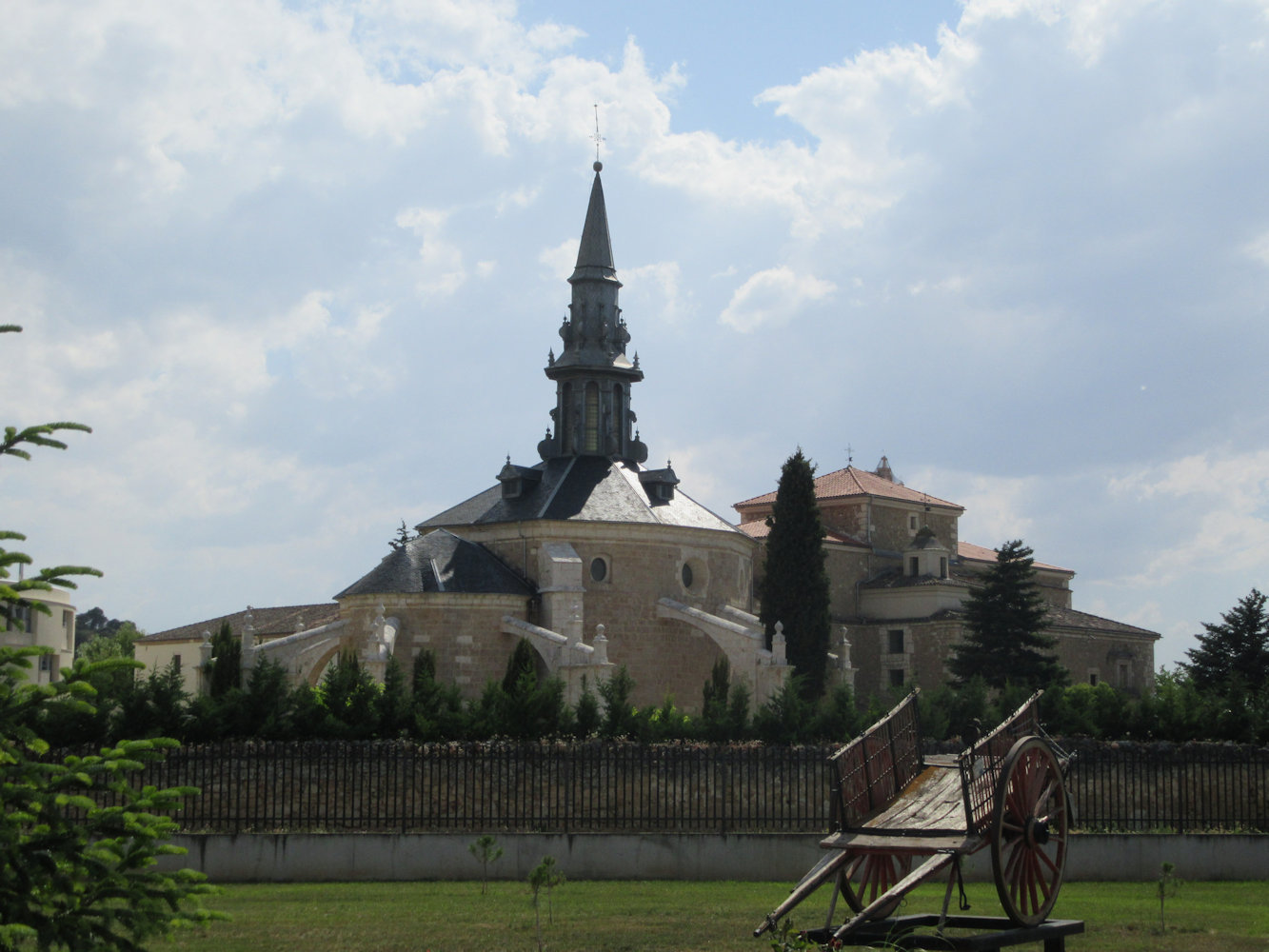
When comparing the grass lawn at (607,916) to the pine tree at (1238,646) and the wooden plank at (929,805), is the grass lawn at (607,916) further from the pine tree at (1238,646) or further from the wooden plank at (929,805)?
the pine tree at (1238,646)

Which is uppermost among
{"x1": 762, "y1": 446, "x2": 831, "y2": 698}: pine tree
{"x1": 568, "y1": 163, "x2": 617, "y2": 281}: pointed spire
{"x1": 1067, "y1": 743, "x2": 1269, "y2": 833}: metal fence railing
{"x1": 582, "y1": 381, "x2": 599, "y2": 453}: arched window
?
{"x1": 568, "y1": 163, "x2": 617, "y2": 281}: pointed spire

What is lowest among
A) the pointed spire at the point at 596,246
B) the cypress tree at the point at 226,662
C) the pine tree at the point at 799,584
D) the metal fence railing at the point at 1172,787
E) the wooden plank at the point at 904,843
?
the metal fence railing at the point at 1172,787

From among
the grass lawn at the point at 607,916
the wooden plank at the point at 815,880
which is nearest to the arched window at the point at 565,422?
the grass lawn at the point at 607,916

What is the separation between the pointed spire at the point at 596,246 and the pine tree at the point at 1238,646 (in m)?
21.8

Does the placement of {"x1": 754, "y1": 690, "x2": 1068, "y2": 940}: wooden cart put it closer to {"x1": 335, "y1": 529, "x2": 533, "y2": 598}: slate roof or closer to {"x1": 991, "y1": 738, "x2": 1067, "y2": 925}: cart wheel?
{"x1": 991, "y1": 738, "x2": 1067, "y2": 925}: cart wheel

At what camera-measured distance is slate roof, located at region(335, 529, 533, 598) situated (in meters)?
38.2

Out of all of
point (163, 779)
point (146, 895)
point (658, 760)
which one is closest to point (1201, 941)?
point (658, 760)

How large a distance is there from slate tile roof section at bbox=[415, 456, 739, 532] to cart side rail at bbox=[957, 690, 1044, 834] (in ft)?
94.9

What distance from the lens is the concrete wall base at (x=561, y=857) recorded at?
18766mm

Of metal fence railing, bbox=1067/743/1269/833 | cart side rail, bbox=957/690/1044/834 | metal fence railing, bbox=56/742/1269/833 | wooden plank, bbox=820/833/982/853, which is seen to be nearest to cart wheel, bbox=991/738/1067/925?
cart side rail, bbox=957/690/1044/834

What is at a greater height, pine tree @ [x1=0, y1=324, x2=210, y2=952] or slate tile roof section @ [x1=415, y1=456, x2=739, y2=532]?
slate tile roof section @ [x1=415, y1=456, x2=739, y2=532]

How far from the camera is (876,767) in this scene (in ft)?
39.8

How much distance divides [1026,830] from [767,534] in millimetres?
37183

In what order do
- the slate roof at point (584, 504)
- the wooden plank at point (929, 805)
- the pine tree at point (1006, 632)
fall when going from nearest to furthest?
the wooden plank at point (929, 805) < the slate roof at point (584, 504) < the pine tree at point (1006, 632)
